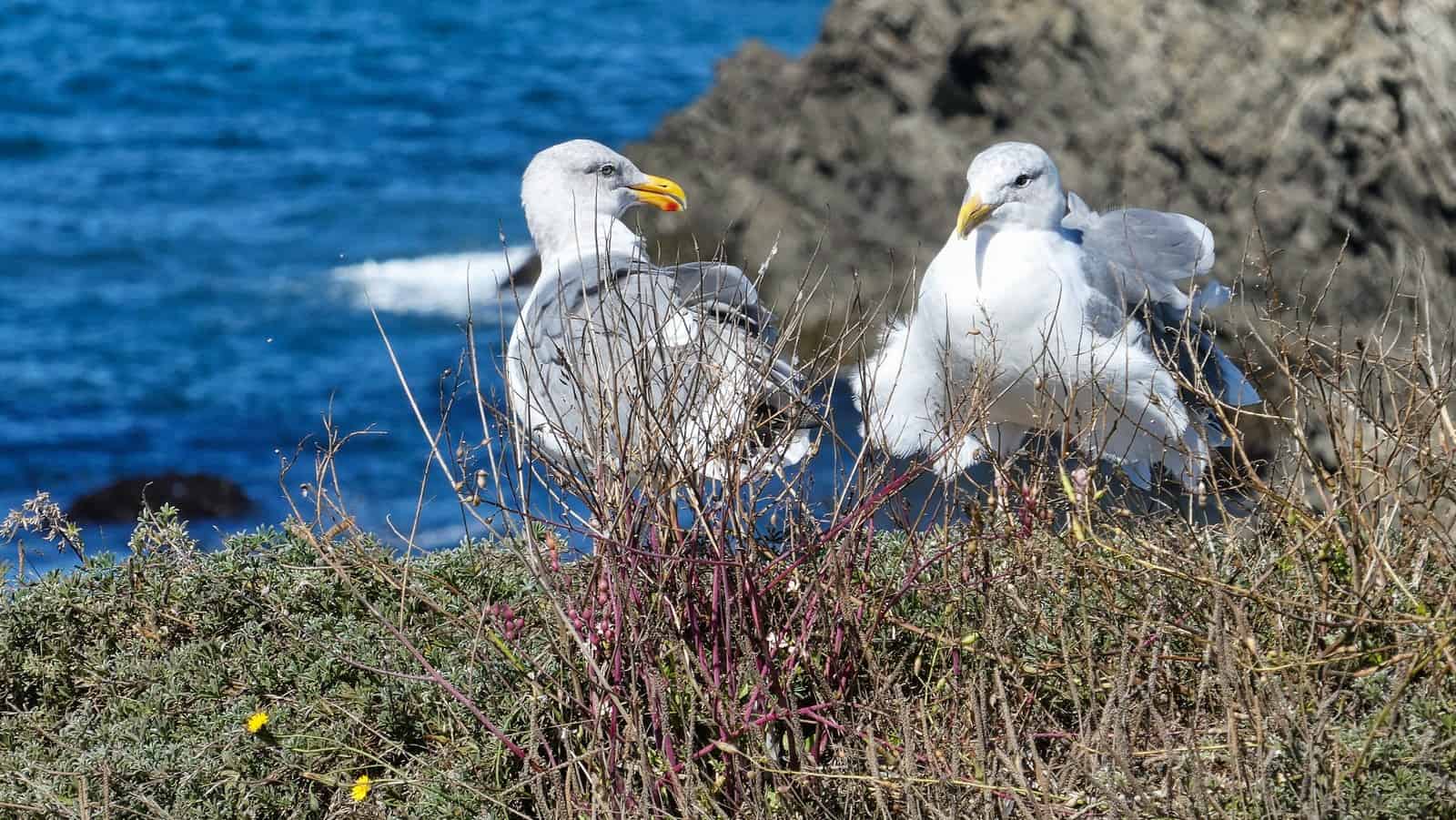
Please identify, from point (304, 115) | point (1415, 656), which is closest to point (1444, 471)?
point (1415, 656)

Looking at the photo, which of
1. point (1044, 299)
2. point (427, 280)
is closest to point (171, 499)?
point (427, 280)

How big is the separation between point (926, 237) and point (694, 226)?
7.08 ft

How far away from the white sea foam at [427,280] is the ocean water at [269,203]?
0.04 metres

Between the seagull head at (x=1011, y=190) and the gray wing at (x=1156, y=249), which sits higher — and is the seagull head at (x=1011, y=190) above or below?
above

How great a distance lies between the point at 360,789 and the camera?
3402 mm

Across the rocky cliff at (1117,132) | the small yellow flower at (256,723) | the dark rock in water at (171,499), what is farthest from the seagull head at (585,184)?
the dark rock in water at (171,499)

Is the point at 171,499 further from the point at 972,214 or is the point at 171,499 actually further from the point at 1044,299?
the point at 1044,299

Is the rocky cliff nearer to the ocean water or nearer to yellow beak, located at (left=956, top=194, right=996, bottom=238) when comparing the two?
the ocean water

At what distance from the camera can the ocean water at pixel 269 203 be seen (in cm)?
1199

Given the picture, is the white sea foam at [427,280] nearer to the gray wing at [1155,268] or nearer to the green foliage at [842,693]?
the gray wing at [1155,268]

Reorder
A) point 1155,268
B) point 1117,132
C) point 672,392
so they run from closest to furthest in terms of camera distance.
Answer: point 672,392 < point 1155,268 < point 1117,132

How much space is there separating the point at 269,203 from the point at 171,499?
858 centimetres

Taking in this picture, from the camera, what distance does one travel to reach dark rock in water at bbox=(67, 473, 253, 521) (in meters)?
9.97

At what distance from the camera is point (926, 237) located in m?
11.5
